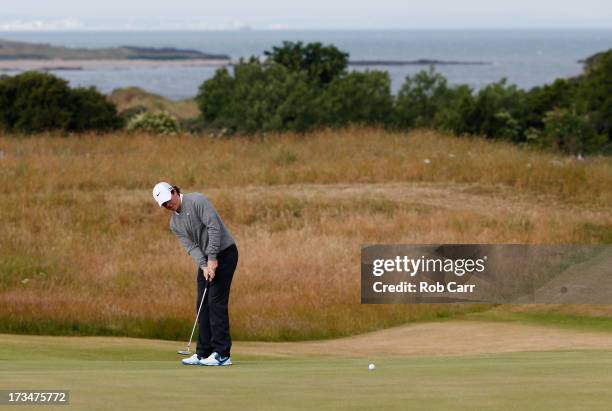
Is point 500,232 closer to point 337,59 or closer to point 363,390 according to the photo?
point 363,390

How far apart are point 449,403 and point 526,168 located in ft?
68.2

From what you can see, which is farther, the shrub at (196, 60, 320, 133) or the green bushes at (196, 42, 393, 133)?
the green bushes at (196, 42, 393, 133)

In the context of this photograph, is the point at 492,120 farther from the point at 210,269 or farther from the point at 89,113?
the point at 210,269

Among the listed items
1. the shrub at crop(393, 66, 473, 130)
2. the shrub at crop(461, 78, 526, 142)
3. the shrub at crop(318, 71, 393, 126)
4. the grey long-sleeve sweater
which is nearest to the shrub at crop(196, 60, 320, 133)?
the shrub at crop(318, 71, 393, 126)

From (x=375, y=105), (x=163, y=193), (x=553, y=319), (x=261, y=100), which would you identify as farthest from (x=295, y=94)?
(x=163, y=193)

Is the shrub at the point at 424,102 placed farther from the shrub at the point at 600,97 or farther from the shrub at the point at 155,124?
the shrub at the point at 155,124

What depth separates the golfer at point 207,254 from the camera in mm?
9195

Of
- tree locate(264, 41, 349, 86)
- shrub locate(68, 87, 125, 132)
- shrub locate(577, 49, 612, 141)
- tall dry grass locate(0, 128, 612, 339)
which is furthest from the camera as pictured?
tree locate(264, 41, 349, 86)

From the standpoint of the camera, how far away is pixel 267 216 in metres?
22.8

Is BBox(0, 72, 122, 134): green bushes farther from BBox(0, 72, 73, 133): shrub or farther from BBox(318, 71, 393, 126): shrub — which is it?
BBox(318, 71, 393, 126): shrub

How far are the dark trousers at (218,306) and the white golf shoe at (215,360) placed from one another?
4 cm

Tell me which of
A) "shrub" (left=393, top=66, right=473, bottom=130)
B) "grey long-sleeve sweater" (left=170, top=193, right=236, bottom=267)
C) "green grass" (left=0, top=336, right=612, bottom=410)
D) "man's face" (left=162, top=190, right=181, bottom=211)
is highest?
"man's face" (left=162, top=190, right=181, bottom=211)

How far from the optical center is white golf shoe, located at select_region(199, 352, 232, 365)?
9523 millimetres

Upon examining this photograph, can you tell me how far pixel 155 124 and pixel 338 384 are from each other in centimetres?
3112
